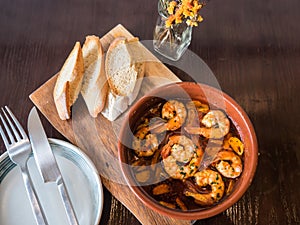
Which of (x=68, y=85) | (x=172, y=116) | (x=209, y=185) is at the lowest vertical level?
(x=209, y=185)

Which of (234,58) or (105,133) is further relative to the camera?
(234,58)

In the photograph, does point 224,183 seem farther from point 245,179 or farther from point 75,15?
point 75,15

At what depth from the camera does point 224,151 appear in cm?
104

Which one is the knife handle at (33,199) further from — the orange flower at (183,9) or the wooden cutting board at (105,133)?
the orange flower at (183,9)

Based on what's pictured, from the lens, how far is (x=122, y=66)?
1157mm

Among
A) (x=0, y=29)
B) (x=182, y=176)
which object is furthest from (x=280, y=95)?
(x=0, y=29)

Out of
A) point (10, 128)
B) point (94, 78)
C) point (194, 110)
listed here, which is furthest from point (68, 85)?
point (194, 110)

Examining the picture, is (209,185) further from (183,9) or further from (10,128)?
(10,128)

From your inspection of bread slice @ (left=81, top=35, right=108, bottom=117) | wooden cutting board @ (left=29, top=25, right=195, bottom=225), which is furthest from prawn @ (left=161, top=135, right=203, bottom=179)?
Result: bread slice @ (left=81, top=35, right=108, bottom=117)

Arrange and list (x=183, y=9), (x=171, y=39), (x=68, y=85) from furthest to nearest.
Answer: (x=171, y=39) < (x=68, y=85) < (x=183, y=9)

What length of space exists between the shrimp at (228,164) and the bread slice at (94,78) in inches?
12.7

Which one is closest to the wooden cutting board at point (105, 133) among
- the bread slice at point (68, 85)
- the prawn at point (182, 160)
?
the bread slice at point (68, 85)

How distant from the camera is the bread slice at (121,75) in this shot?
114cm

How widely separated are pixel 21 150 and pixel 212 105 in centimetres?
47
